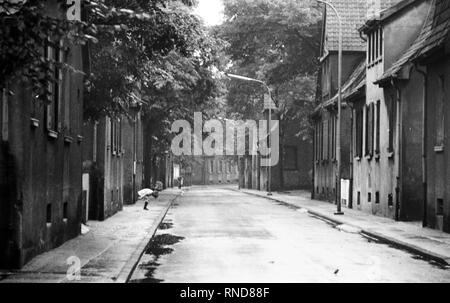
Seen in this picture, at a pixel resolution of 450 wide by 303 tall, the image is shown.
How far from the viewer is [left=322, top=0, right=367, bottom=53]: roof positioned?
4244 cm

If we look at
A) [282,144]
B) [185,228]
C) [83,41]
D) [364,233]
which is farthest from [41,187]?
[282,144]

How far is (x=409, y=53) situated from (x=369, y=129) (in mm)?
6549

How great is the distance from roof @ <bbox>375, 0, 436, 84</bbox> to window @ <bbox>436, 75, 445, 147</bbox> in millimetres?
3608

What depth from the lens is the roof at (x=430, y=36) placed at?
2334 centimetres

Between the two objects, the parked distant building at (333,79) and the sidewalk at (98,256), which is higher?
the parked distant building at (333,79)

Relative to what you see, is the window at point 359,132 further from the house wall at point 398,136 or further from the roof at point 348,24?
the roof at point 348,24

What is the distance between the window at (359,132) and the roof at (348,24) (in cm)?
638

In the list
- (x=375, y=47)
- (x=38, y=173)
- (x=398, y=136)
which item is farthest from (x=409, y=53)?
(x=38, y=173)

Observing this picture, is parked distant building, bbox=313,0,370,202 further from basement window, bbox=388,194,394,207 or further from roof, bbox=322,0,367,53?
basement window, bbox=388,194,394,207

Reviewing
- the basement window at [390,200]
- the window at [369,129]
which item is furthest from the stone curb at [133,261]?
the window at [369,129]

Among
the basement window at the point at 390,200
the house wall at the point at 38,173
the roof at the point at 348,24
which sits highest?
the roof at the point at 348,24

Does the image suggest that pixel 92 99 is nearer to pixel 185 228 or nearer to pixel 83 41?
pixel 185 228

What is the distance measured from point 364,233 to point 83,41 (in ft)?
52.0
